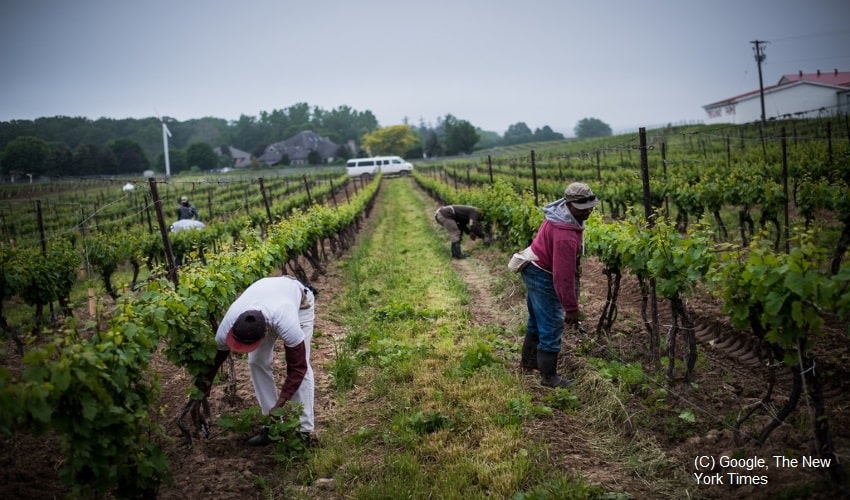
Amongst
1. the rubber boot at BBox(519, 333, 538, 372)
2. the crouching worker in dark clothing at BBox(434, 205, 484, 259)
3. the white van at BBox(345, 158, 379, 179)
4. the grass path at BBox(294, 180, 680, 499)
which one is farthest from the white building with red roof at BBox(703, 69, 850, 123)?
the rubber boot at BBox(519, 333, 538, 372)

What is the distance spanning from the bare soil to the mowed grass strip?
9.7 inches

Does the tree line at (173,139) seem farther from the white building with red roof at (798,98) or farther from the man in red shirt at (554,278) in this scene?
the white building with red roof at (798,98)

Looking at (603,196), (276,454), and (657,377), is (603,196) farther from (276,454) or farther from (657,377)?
(276,454)

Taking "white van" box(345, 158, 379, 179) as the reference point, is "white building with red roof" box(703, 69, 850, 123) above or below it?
above

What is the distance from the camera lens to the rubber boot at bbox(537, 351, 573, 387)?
207 inches

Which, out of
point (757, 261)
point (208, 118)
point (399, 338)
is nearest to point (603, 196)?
point (399, 338)

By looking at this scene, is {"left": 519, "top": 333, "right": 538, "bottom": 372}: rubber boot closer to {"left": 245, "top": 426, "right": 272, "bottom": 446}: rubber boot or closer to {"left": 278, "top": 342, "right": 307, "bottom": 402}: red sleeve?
{"left": 278, "top": 342, "right": 307, "bottom": 402}: red sleeve

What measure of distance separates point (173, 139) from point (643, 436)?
112 meters

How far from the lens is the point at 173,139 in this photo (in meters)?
102

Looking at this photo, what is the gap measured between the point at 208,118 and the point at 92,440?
440 feet

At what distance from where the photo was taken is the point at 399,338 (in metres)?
6.89

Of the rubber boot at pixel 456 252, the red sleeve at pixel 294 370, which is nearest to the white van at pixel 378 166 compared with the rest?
the rubber boot at pixel 456 252

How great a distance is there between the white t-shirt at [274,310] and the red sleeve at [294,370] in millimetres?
73

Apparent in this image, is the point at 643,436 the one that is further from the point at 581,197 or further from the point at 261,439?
the point at 261,439
